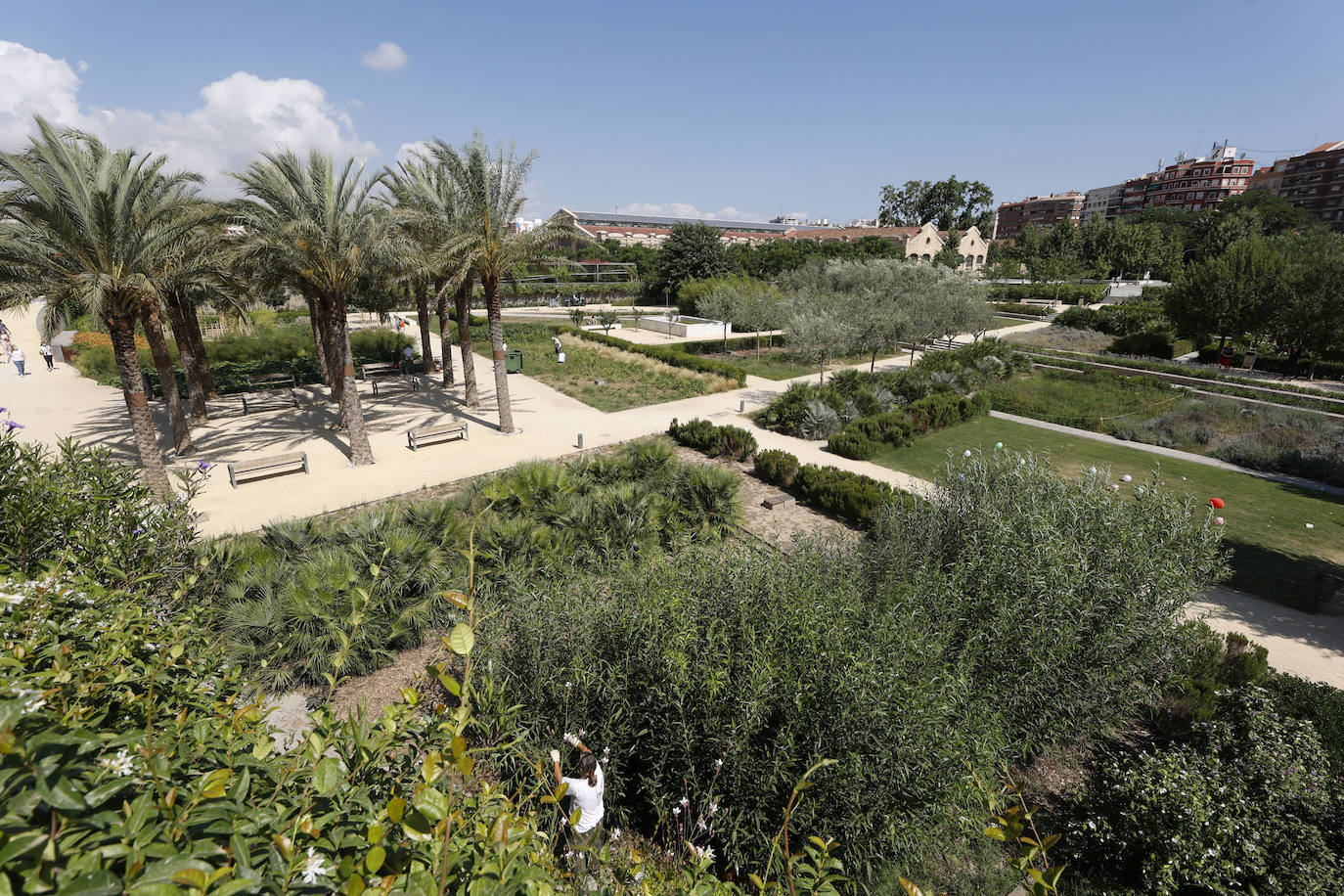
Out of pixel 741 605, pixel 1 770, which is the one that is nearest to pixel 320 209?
pixel 741 605

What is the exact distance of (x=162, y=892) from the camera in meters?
1.09

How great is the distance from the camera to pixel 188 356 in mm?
14414

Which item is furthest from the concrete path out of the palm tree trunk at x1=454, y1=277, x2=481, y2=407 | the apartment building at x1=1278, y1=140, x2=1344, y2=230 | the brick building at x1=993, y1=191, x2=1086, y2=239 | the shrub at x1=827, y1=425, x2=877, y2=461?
the brick building at x1=993, y1=191, x2=1086, y2=239

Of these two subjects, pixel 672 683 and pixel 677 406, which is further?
pixel 677 406

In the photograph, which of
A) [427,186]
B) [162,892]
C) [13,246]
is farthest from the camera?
[427,186]

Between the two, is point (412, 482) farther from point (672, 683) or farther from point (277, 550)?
point (672, 683)

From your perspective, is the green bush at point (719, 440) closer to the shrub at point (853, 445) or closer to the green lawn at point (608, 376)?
the shrub at point (853, 445)

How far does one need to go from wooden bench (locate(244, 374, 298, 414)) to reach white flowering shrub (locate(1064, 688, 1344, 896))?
19390 millimetres

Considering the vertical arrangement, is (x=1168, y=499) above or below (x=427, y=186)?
below

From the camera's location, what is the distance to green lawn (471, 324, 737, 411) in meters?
19.3

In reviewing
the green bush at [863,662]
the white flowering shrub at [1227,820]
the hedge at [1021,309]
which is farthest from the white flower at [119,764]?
the hedge at [1021,309]

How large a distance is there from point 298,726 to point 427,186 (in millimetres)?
12797

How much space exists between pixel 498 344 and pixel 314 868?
13.9 metres

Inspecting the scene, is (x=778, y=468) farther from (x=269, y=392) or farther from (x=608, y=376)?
(x=269, y=392)
